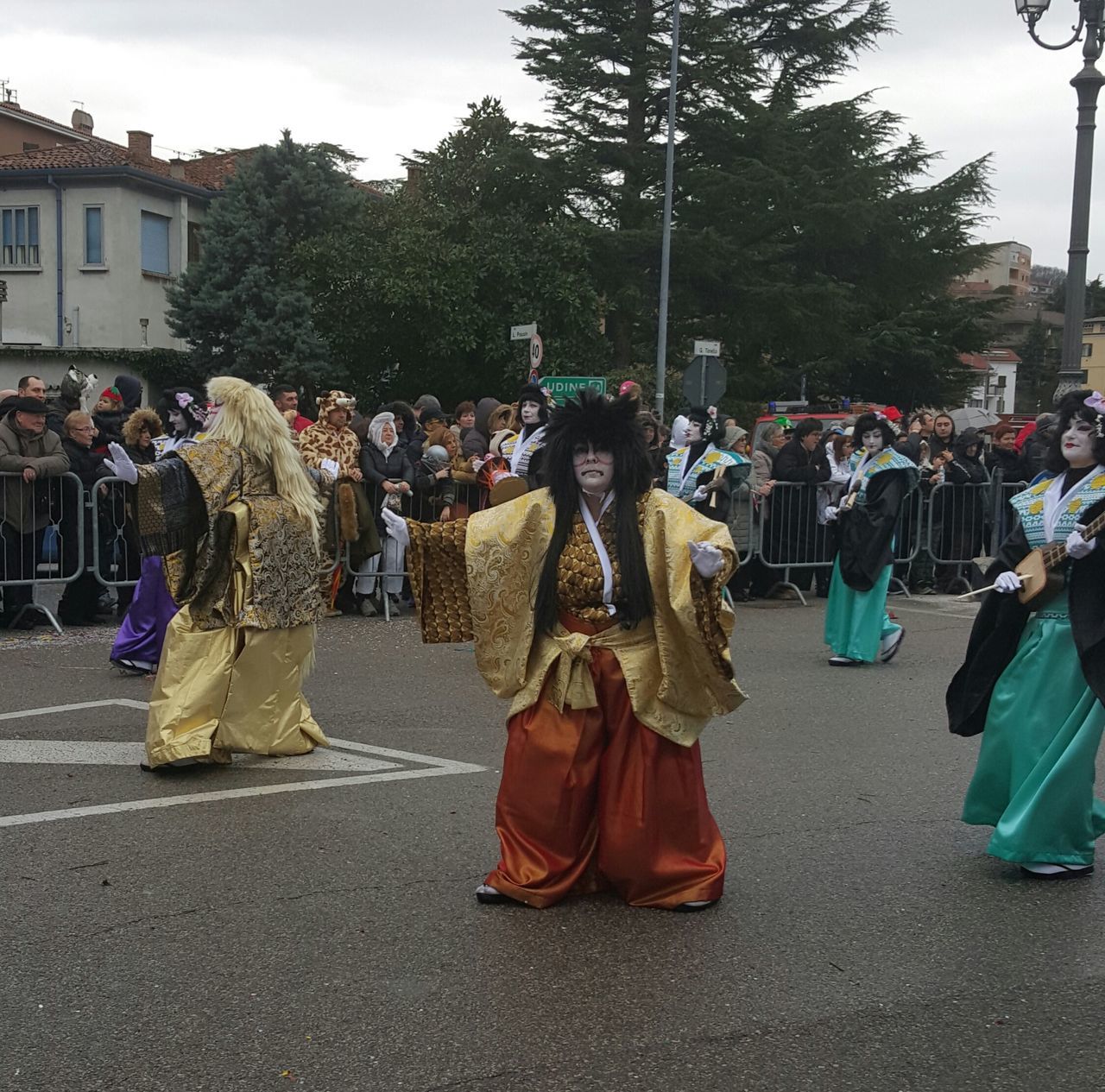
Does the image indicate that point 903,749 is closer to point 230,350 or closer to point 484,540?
point 484,540

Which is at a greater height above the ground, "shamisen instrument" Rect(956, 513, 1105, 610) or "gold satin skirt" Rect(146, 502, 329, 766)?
"shamisen instrument" Rect(956, 513, 1105, 610)

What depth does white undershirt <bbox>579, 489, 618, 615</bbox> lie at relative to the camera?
4887mm

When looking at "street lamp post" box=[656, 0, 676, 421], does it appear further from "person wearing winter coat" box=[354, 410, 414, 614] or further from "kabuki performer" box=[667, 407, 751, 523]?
"kabuki performer" box=[667, 407, 751, 523]

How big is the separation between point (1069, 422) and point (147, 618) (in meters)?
5.76

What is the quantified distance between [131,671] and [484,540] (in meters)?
4.98

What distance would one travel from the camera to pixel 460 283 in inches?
1173

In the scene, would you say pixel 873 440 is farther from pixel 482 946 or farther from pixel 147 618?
pixel 482 946

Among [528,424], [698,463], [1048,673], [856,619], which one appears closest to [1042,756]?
[1048,673]

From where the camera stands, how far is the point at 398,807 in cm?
608

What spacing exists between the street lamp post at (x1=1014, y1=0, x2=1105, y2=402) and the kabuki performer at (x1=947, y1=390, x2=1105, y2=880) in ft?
29.8

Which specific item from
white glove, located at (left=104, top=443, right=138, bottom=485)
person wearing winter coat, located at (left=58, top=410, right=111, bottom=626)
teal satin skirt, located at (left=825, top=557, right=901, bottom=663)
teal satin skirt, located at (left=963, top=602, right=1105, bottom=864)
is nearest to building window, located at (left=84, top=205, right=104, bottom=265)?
person wearing winter coat, located at (left=58, top=410, right=111, bottom=626)

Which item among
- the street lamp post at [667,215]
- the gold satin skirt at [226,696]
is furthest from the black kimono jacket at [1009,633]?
the street lamp post at [667,215]

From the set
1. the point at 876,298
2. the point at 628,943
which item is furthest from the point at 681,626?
the point at 876,298

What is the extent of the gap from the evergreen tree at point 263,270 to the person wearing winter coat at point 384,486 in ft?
65.2
